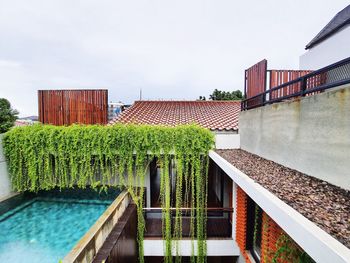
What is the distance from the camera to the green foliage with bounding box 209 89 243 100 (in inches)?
1287

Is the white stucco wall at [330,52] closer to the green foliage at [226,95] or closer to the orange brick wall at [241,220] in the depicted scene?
the orange brick wall at [241,220]

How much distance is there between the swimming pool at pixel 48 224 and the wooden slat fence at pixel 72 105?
11.8 ft

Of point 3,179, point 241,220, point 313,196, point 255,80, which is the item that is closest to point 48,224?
point 3,179

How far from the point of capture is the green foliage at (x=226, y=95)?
107 feet

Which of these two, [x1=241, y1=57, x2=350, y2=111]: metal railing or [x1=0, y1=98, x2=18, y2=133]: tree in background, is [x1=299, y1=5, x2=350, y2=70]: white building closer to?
[x1=241, y1=57, x2=350, y2=111]: metal railing

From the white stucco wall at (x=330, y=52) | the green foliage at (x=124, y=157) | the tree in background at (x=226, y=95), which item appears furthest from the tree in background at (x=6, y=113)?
the tree in background at (x=226, y=95)

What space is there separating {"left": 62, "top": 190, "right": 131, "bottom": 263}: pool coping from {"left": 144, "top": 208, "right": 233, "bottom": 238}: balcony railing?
62.6 inches

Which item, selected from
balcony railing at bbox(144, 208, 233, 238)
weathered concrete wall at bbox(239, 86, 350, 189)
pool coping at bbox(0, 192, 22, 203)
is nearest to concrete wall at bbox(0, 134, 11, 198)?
pool coping at bbox(0, 192, 22, 203)

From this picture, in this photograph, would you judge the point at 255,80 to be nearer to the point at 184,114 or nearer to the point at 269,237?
the point at 184,114

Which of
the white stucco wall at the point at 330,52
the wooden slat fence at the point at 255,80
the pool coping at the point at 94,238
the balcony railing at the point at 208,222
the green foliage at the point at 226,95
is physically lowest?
the balcony railing at the point at 208,222

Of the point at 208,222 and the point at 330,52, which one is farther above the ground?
the point at 330,52

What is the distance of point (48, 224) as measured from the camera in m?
6.62

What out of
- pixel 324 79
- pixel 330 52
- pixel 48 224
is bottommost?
pixel 48 224

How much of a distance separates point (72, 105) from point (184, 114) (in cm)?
569
